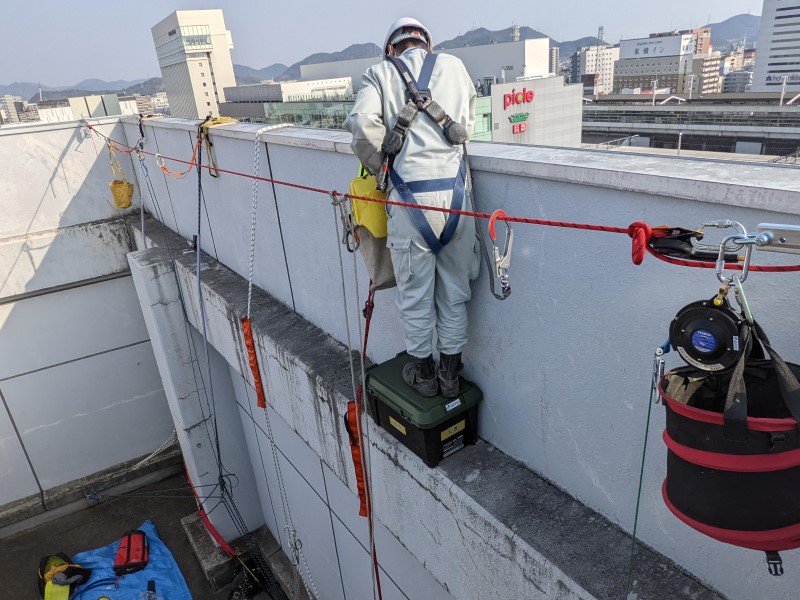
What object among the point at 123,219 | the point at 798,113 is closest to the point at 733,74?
the point at 798,113

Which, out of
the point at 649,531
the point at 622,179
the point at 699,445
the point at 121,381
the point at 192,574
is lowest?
the point at 192,574

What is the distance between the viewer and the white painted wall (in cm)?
161

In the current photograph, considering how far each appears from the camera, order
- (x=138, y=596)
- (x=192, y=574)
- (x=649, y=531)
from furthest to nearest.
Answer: (x=192, y=574), (x=138, y=596), (x=649, y=531)

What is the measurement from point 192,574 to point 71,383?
356 cm

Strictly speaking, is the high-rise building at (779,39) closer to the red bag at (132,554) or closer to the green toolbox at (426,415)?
the red bag at (132,554)

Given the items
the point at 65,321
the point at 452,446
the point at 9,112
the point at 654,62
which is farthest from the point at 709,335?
the point at 654,62

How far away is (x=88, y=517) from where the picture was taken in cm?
886

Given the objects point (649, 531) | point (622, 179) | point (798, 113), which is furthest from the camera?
point (798, 113)

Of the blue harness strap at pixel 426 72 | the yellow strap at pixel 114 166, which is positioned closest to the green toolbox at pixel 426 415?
the blue harness strap at pixel 426 72

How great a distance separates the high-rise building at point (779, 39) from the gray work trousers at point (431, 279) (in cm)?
11875

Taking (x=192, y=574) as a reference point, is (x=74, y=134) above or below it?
above

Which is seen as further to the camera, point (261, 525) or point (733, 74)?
point (733, 74)

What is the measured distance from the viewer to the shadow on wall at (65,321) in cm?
775

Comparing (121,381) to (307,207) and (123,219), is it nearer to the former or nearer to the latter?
(123,219)
